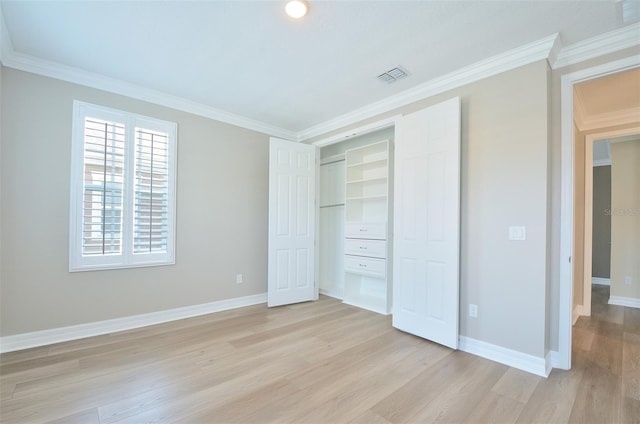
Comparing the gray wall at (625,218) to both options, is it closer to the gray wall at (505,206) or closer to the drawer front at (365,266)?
the gray wall at (505,206)

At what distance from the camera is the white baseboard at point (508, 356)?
2.26 metres

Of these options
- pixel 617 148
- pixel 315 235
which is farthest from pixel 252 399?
pixel 617 148

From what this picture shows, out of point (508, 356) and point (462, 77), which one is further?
point (462, 77)

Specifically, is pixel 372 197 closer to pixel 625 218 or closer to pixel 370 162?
pixel 370 162

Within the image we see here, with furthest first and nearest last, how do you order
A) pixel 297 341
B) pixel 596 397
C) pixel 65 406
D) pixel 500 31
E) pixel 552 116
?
pixel 297 341, pixel 552 116, pixel 500 31, pixel 596 397, pixel 65 406

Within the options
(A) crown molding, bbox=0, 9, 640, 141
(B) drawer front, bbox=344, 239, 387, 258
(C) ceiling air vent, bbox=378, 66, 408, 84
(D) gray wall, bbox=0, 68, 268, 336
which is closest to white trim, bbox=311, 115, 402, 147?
(A) crown molding, bbox=0, 9, 640, 141

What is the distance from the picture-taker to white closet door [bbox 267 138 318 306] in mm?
4105

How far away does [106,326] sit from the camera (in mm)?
3016

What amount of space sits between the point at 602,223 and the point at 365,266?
561 centimetres

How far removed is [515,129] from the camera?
8.13 ft

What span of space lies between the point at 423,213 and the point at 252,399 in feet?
7.35

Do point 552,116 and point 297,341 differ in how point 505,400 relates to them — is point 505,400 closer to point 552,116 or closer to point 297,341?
point 297,341

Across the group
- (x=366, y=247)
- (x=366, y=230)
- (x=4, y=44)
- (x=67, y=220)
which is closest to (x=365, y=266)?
(x=366, y=247)

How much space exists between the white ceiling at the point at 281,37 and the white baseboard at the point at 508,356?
2.58m
